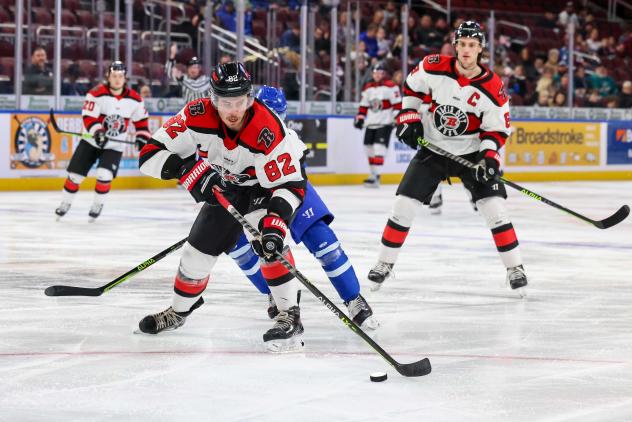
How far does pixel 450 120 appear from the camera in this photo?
18.3 ft

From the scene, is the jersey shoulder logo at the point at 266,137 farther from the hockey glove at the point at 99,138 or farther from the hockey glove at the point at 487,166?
the hockey glove at the point at 99,138

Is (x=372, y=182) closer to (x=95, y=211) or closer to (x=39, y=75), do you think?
(x=39, y=75)

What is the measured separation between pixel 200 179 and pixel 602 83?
523 inches

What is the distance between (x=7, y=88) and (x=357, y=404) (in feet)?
28.7

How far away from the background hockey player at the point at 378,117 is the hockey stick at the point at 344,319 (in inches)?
362

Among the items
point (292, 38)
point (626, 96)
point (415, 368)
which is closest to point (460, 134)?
point (415, 368)

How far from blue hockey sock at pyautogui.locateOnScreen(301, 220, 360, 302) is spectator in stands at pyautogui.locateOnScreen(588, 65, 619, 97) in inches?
485

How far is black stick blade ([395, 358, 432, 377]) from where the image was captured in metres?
3.51

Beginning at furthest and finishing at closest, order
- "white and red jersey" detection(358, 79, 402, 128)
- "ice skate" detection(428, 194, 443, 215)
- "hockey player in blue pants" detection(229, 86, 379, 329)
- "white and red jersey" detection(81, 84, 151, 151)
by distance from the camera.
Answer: "white and red jersey" detection(358, 79, 402, 128) → "ice skate" detection(428, 194, 443, 215) → "white and red jersey" detection(81, 84, 151, 151) → "hockey player in blue pants" detection(229, 86, 379, 329)

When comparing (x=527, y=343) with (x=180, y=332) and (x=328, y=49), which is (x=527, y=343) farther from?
(x=328, y=49)

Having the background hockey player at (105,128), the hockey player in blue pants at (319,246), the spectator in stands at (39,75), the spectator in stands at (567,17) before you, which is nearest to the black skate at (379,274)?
the hockey player in blue pants at (319,246)

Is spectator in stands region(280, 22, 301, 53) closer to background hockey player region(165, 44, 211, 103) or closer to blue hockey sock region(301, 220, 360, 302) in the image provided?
background hockey player region(165, 44, 211, 103)

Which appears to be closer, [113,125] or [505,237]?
[505,237]

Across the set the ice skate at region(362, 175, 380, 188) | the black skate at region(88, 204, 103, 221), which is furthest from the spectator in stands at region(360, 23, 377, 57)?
the black skate at region(88, 204, 103, 221)
